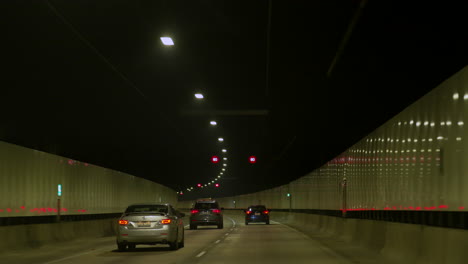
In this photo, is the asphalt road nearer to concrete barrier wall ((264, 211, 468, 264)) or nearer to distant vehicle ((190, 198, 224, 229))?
concrete barrier wall ((264, 211, 468, 264))

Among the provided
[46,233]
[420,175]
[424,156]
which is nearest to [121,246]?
[46,233]

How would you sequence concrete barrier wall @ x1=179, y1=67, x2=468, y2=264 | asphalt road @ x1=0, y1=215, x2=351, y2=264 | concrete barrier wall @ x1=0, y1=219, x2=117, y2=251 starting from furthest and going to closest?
concrete barrier wall @ x1=0, y1=219, x2=117, y2=251
asphalt road @ x1=0, y1=215, x2=351, y2=264
concrete barrier wall @ x1=179, y1=67, x2=468, y2=264

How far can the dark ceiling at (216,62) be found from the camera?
15539 mm

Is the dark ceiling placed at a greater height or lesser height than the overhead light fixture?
lesser

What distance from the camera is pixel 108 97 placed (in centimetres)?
2711

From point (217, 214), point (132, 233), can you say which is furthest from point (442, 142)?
point (217, 214)

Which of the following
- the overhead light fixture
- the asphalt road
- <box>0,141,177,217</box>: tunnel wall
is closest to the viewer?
the overhead light fixture

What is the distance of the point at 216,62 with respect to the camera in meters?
21.3

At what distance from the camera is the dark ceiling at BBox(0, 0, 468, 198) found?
51.0ft

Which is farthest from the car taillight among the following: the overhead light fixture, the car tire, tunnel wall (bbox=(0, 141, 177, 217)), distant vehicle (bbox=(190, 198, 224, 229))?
distant vehicle (bbox=(190, 198, 224, 229))

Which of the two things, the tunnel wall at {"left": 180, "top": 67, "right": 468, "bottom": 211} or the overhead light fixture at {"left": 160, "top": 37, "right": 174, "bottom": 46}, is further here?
the overhead light fixture at {"left": 160, "top": 37, "right": 174, "bottom": 46}

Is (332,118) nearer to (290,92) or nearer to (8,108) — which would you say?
(290,92)

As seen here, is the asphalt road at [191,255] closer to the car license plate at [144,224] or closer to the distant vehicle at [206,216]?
the car license plate at [144,224]

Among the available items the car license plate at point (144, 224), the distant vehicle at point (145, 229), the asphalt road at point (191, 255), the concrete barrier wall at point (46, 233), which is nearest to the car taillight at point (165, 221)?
the distant vehicle at point (145, 229)
